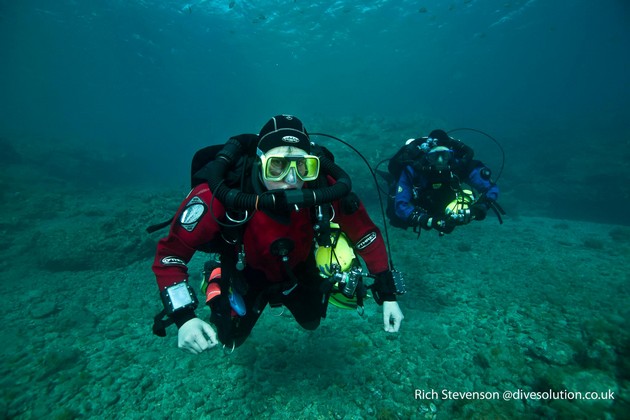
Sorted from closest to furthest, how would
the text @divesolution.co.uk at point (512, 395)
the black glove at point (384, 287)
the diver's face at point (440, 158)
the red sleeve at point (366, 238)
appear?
1. the text @divesolution.co.uk at point (512, 395)
2. the black glove at point (384, 287)
3. the red sleeve at point (366, 238)
4. the diver's face at point (440, 158)

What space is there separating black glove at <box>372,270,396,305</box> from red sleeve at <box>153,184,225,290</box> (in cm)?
172

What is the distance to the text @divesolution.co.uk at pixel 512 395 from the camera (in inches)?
100

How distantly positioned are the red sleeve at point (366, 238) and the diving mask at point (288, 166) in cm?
62

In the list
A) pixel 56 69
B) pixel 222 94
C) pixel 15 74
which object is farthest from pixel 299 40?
pixel 15 74

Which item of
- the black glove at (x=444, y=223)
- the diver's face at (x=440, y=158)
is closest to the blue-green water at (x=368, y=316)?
the black glove at (x=444, y=223)

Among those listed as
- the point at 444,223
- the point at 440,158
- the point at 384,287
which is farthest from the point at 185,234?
the point at 440,158

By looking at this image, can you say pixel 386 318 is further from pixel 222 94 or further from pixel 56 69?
pixel 222 94

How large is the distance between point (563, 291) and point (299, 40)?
47192mm

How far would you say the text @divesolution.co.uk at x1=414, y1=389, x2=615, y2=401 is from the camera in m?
2.55

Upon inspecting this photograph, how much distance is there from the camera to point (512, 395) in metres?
2.83

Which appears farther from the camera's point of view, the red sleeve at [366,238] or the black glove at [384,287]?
the red sleeve at [366,238]

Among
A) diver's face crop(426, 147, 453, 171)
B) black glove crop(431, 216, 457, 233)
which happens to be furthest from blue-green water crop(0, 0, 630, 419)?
diver's face crop(426, 147, 453, 171)

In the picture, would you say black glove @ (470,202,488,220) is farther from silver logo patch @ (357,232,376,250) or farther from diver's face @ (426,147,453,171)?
silver logo patch @ (357,232,376,250)

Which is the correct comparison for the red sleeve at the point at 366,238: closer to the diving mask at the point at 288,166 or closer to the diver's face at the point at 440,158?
the diving mask at the point at 288,166
